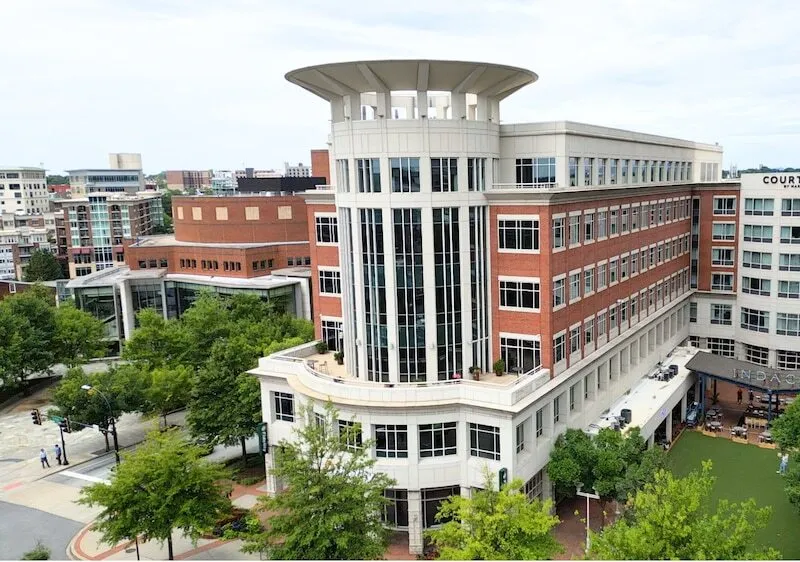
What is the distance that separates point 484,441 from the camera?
103ft

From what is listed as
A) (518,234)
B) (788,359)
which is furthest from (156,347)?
(788,359)

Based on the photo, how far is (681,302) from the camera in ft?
189

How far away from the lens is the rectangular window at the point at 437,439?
31.3 metres

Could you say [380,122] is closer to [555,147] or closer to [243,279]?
[555,147]

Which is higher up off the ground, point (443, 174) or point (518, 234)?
point (443, 174)

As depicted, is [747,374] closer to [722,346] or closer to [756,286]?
[756,286]

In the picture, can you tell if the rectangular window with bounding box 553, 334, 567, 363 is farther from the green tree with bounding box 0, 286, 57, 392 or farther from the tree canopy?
the green tree with bounding box 0, 286, 57, 392

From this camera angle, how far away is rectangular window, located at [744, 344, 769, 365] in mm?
56875

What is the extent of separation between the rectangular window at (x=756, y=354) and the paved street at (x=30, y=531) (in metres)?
54.9

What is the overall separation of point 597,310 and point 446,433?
1457 centimetres

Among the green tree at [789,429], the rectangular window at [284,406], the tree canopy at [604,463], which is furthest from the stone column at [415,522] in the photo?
the green tree at [789,429]

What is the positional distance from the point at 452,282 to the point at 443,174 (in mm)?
5729

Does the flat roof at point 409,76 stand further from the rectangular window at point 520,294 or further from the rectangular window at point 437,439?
the rectangular window at point 437,439

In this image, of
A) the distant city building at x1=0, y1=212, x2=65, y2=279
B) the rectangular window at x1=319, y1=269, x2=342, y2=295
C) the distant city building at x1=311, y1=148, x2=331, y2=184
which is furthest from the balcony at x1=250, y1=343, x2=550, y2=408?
the distant city building at x1=0, y1=212, x2=65, y2=279
